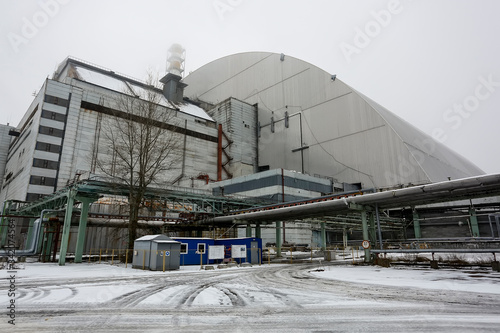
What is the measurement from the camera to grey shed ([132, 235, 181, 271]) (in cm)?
1820

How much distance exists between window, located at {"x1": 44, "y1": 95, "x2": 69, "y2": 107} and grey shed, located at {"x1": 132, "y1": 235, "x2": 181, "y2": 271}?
34729mm

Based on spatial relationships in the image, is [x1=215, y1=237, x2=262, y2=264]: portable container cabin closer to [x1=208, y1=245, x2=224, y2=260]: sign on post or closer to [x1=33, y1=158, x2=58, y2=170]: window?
[x1=208, y1=245, x2=224, y2=260]: sign on post

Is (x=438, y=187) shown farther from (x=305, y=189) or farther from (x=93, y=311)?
(x=305, y=189)

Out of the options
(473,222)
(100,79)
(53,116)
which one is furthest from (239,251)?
(100,79)

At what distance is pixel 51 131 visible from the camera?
4212 cm

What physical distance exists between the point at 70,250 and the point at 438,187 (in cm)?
4149

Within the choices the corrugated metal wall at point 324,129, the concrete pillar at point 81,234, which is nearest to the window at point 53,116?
the concrete pillar at point 81,234

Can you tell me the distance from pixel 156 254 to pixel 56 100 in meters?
37.2

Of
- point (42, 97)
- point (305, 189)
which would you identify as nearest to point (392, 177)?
point (305, 189)

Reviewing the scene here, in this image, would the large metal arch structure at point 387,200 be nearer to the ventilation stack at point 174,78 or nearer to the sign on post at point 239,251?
the sign on post at point 239,251

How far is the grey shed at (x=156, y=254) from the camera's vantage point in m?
18.2

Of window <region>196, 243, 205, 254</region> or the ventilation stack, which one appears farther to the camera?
the ventilation stack

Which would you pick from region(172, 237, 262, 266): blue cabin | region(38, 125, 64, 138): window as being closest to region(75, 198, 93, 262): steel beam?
region(172, 237, 262, 266): blue cabin

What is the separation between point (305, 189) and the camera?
164ft
